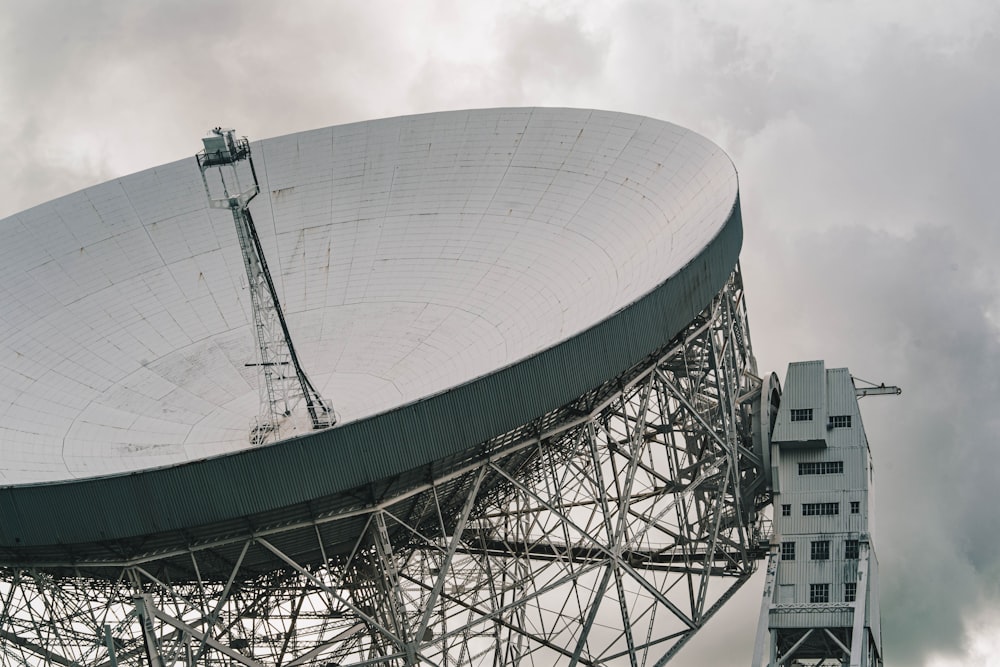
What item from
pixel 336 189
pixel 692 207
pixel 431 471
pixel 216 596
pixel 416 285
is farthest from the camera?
pixel 336 189

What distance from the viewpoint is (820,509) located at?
50.4 meters

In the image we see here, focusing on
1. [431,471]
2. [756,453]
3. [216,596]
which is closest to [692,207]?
[756,453]

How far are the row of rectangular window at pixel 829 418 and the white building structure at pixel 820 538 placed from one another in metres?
0.03

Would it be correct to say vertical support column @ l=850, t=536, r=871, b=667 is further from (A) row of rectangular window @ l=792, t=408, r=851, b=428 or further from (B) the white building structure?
(A) row of rectangular window @ l=792, t=408, r=851, b=428

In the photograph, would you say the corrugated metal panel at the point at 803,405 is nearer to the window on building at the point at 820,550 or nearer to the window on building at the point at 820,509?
the window on building at the point at 820,509

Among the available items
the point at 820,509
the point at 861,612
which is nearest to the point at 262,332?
the point at 820,509

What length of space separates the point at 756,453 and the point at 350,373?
1203 centimetres

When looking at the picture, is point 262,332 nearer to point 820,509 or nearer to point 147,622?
point 147,622

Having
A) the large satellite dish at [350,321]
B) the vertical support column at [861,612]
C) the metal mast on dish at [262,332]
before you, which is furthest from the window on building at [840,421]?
the metal mast on dish at [262,332]

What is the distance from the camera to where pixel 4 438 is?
45.3m

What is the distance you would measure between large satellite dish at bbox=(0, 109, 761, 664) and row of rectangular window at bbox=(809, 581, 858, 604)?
299 centimetres

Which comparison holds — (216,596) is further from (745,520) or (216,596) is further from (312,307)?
(745,520)

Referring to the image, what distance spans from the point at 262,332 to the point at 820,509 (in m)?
16.8

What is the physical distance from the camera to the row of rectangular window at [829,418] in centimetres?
5159
